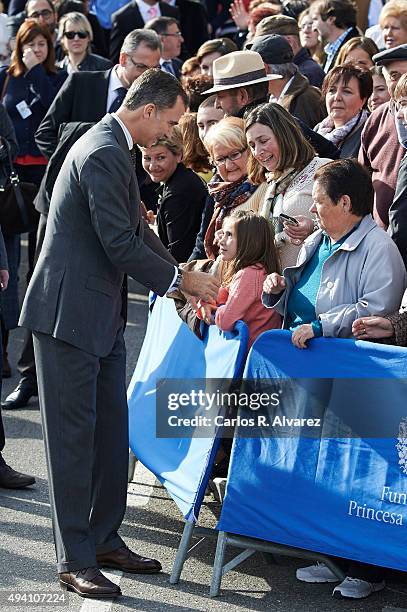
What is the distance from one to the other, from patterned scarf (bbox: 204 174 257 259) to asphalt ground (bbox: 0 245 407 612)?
1.40 metres

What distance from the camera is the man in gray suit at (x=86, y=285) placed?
4.99 meters

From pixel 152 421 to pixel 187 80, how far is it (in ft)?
11.0

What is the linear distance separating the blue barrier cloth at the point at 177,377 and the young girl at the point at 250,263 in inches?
7.9

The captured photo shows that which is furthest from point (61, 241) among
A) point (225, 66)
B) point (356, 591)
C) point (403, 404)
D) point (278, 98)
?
point (278, 98)

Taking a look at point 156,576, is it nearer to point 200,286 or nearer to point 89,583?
point 89,583

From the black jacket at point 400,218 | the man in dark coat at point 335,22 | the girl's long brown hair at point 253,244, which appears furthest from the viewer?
the man in dark coat at point 335,22

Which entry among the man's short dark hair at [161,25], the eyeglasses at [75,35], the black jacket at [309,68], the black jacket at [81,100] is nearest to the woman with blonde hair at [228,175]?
the black jacket at [81,100]

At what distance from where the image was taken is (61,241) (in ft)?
16.6

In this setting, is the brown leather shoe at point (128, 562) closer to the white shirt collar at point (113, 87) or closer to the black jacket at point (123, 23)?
the white shirt collar at point (113, 87)

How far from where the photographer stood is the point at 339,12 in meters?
9.28

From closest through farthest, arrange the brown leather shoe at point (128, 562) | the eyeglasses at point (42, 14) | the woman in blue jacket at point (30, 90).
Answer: the brown leather shoe at point (128, 562)
the woman in blue jacket at point (30, 90)
the eyeglasses at point (42, 14)

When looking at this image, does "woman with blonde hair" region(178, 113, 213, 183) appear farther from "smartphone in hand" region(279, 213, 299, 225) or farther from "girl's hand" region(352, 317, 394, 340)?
"girl's hand" region(352, 317, 394, 340)

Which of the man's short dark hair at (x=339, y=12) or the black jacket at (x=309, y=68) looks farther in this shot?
the man's short dark hair at (x=339, y=12)

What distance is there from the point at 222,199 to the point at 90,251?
152 centimetres
